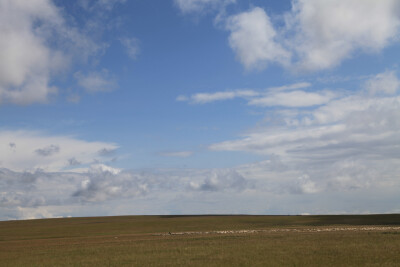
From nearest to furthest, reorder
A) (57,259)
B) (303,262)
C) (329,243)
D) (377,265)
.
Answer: (377,265) → (303,262) → (57,259) → (329,243)

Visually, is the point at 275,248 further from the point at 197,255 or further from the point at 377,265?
the point at 377,265

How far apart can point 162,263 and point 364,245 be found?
69.2 ft

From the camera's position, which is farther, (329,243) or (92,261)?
(329,243)

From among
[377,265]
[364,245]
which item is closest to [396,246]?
[364,245]

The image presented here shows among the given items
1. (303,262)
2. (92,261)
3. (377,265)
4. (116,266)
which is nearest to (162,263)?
(116,266)

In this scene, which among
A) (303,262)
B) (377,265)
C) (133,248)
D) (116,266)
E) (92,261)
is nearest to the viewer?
(377,265)

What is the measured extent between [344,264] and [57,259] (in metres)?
27.8

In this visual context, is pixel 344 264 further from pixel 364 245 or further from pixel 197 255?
pixel 197 255

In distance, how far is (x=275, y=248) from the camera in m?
40.4

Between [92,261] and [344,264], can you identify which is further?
[92,261]

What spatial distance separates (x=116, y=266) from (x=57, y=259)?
9.79 m

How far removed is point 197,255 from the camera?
1495 inches

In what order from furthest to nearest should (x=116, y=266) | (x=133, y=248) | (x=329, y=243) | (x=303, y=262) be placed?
(x=133, y=248) < (x=329, y=243) < (x=116, y=266) < (x=303, y=262)

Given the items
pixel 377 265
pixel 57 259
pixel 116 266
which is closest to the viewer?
pixel 377 265
